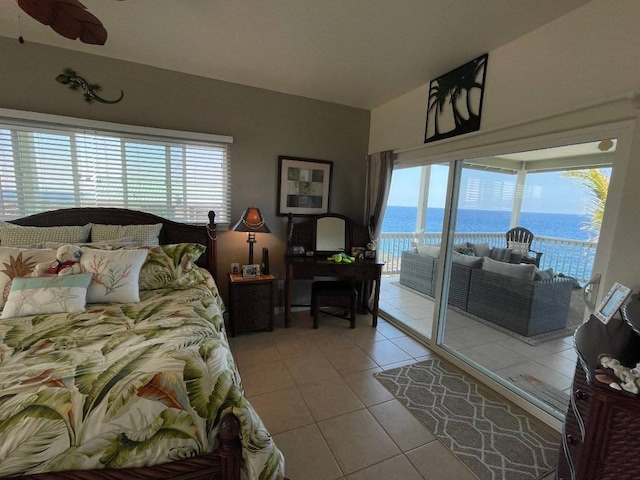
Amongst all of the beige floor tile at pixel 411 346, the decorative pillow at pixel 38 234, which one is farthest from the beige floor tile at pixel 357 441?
the decorative pillow at pixel 38 234

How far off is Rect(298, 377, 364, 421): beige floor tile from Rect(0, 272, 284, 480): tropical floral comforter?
0.84 metres

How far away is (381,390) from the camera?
2.16 meters

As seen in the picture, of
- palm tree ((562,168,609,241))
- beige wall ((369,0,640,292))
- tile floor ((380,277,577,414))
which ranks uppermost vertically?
beige wall ((369,0,640,292))

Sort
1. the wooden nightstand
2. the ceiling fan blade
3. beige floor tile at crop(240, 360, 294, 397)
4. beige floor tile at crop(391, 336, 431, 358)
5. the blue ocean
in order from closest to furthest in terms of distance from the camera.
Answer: the ceiling fan blade → the blue ocean → beige floor tile at crop(240, 360, 294, 397) → beige floor tile at crop(391, 336, 431, 358) → the wooden nightstand

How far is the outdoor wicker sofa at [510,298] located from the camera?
2.46 metres

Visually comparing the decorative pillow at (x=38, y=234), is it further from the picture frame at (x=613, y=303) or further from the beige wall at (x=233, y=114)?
the picture frame at (x=613, y=303)

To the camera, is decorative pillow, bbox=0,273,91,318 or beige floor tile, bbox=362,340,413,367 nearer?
decorative pillow, bbox=0,273,91,318

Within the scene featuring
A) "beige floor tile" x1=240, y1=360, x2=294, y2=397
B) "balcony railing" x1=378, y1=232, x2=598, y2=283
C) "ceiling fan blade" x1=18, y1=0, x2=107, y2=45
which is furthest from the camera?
"beige floor tile" x1=240, y1=360, x2=294, y2=397

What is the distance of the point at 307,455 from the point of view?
158 centimetres

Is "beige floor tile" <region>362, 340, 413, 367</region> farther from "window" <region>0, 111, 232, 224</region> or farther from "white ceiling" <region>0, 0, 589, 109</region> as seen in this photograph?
"white ceiling" <region>0, 0, 589, 109</region>

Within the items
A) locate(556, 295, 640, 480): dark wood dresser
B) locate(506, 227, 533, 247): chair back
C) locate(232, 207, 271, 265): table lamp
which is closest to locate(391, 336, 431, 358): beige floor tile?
locate(506, 227, 533, 247): chair back

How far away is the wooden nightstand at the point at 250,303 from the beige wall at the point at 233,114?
1.35ft

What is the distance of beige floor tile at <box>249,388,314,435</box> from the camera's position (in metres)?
1.78

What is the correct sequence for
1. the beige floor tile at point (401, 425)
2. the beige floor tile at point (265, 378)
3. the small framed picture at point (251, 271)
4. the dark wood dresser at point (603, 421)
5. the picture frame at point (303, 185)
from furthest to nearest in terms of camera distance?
the picture frame at point (303, 185), the small framed picture at point (251, 271), the beige floor tile at point (265, 378), the beige floor tile at point (401, 425), the dark wood dresser at point (603, 421)
